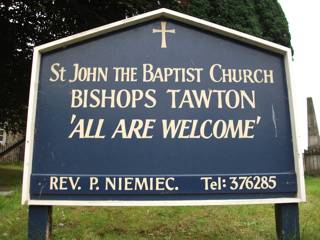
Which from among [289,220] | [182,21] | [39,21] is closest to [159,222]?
[289,220]

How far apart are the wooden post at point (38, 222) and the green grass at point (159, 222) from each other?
661 millimetres

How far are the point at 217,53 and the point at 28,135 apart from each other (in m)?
2.10

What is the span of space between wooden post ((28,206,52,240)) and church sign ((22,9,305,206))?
14 cm

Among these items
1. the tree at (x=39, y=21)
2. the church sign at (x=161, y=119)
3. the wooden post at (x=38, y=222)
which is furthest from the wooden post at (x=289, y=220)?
the tree at (x=39, y=21)

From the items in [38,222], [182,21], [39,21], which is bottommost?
[38,222]

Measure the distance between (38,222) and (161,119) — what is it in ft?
5.15

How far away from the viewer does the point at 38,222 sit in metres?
4.37

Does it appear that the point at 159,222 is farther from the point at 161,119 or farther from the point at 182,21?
the point at 182,21

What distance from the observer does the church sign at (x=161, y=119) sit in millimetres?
4297

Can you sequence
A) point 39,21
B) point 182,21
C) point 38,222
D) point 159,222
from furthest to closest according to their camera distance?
point 39,21 < point 159,222 < point 182,21 < point 38,222

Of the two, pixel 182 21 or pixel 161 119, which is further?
pixel 182 21

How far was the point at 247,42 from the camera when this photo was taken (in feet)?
15.6

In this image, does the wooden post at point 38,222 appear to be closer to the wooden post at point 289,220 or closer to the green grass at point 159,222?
the green grass at point 159,222

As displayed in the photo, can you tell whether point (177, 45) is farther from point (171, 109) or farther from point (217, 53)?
point (171, 109)
